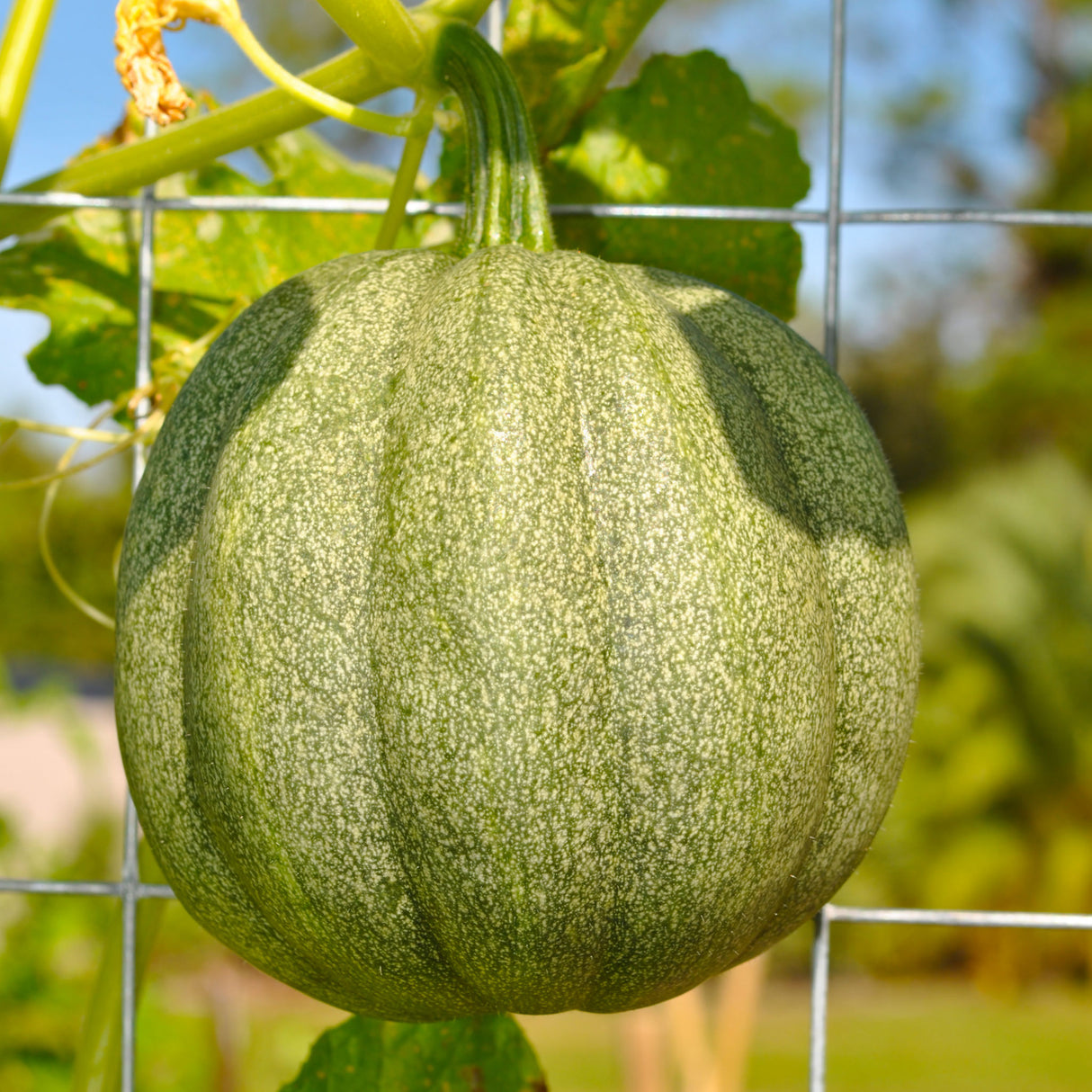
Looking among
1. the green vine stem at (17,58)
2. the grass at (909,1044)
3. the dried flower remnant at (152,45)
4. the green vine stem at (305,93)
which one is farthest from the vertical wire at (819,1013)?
the grass at (909,1044)

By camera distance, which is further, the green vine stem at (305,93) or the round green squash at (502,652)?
the green vine stem at (305,93)

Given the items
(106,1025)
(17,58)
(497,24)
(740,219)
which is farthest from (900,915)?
(17,58)

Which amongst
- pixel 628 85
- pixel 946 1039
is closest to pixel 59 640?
pixel 946 1039

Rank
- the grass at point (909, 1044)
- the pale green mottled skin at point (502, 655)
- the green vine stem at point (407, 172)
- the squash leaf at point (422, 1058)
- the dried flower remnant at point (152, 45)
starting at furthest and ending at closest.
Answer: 1. the grass at point (909, 1044)
2. the squash leaf at point (422, 1058)
3. the green vine stem at point (407, 172)
4. the dried flower remnant at point (152, 45)
5. the pale green mottled skin at point (502, 655)

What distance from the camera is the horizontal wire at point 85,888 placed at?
1.19 meters

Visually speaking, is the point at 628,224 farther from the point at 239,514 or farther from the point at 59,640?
the point at 59,640

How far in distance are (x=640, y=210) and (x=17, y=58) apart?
630mm

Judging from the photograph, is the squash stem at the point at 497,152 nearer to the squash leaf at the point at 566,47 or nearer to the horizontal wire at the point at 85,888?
the squash leaf at the point at 566,47

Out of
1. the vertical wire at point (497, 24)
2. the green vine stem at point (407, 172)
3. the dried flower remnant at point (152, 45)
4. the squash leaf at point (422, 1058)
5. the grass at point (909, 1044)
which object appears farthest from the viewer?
the grass at point (909, 1044)

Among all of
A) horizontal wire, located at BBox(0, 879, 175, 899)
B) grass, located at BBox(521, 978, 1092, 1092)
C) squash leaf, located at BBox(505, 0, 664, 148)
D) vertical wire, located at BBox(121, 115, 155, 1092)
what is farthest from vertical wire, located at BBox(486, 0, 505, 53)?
grass, located at BBox(521, 978, 1092, 1092)

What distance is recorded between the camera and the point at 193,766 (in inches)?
37.3

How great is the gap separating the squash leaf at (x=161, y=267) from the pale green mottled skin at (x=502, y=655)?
1.61ft

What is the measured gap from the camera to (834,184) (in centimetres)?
119

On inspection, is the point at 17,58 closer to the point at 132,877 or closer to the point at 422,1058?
the point at 132,877
